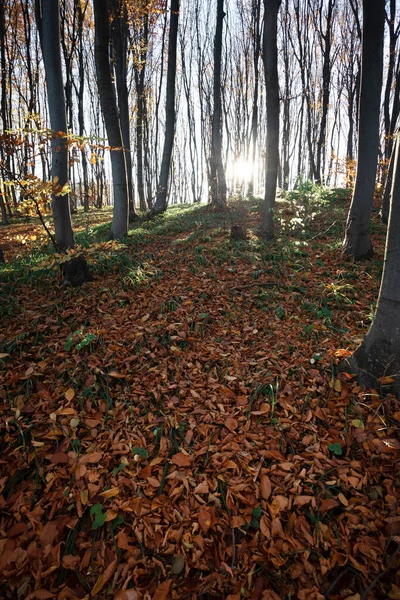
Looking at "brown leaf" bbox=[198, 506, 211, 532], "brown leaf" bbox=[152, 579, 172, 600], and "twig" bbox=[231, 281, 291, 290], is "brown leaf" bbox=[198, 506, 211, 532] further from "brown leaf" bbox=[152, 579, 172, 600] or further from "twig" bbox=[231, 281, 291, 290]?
"twig" bbox=[231, 281, 291, 290]

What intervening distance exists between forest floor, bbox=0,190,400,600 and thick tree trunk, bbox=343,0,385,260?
1282mm

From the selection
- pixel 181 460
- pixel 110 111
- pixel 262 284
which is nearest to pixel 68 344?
pixel 181 460

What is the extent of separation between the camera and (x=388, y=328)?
97.3 inches

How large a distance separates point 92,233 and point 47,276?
12.6 ft

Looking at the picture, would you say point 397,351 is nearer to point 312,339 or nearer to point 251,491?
point 312,339

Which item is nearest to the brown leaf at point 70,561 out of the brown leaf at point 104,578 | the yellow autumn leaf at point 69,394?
the brown leaf at point 104,578

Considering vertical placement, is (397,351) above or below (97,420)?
above

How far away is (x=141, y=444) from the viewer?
238 centimetres

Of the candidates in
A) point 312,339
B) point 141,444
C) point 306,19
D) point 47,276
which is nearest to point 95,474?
point 141,444

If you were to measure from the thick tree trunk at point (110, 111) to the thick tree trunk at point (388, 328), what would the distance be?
15.1 feet

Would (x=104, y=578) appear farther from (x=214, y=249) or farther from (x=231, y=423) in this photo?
(x=214, y=249)

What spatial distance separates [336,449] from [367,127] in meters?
5.07

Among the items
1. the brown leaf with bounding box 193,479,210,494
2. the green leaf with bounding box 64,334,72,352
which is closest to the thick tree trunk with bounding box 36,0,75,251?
the green leaf with bounding box 64,334,72,352

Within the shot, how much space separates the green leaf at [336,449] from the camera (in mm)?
2203
